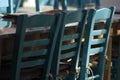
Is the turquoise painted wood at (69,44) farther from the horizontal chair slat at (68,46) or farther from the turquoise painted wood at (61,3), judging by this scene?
the turquoise painted wood at (61,3)

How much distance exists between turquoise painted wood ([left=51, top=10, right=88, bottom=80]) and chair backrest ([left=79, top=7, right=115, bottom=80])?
0.36ft

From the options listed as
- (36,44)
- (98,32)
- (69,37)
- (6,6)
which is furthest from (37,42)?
(6,6)

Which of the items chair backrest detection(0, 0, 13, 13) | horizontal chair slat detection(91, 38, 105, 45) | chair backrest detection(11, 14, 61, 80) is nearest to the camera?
chair backrest detection(11, 14, 61, 80)

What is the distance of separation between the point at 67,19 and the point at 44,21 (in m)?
0.20

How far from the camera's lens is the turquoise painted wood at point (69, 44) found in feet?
6.57

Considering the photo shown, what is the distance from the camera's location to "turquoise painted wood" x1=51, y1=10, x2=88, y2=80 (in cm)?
200

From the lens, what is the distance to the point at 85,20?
2.14m

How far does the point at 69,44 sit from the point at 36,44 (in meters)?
0.32

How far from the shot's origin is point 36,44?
1.87m

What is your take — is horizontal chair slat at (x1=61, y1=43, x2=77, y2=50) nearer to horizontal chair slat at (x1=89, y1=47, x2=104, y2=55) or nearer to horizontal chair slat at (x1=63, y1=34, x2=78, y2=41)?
horizontal chair slat at (x1=63, y1=34, x2=78, y2=41)

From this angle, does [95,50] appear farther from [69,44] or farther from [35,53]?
[35,53]

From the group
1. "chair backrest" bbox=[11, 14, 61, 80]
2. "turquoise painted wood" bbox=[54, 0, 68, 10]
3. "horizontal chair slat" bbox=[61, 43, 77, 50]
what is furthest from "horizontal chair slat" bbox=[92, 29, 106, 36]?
"turquoise painted wood" bbox=[54, 0, 68, 10]

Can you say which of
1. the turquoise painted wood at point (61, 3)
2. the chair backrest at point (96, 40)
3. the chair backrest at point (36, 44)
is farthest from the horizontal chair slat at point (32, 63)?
the turquoise painted wood at point (61, 3)

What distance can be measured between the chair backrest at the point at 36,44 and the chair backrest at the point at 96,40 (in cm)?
38
